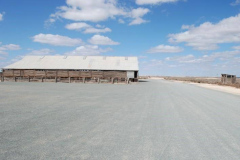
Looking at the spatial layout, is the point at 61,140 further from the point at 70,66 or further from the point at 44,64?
the point at 44,64

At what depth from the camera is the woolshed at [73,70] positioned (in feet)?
141

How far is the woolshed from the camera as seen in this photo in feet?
141

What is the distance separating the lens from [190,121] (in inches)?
313

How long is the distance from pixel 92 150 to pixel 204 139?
3093 millimetres

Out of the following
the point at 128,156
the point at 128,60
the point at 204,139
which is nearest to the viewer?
the point at 128,156

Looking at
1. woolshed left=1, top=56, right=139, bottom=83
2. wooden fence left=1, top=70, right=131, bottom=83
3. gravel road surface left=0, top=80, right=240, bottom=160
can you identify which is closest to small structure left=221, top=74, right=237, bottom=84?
woolshed left=1, top=56, right=139, bottom=83

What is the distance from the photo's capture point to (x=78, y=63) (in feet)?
155

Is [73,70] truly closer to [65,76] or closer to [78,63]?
[65,76]

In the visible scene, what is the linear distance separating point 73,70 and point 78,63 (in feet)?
8.90

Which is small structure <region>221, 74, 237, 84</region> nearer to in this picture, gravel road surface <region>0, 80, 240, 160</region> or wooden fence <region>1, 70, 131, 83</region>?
wooden fence <region>1, 70, 131, 83</region>

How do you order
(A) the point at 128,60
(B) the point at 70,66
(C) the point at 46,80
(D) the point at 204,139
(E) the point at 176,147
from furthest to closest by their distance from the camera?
(A) the point at 128,60 → (B) the point at 70,66 → (C) the point at 46,80 → (D) the point at 204,139 → (E) the point at 176,147

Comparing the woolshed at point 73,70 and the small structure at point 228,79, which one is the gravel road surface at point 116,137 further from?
the small structure at point 228,79

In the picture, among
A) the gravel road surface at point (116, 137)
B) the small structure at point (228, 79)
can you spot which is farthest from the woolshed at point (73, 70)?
the gravel road surface at point (116, 137)

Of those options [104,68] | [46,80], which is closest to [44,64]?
[46,80]
